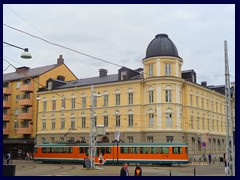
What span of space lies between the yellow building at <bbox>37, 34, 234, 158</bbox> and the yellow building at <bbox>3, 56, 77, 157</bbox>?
108 inches

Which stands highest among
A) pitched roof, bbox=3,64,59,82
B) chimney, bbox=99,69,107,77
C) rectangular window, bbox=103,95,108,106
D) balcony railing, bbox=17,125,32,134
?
pitched roof, bbox=3,64,59,82

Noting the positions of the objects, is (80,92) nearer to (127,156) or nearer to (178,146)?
(127,156)

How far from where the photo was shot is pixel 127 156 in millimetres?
40156

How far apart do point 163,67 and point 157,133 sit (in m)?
8.77

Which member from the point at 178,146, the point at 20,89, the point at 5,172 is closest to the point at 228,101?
the point at 5,172

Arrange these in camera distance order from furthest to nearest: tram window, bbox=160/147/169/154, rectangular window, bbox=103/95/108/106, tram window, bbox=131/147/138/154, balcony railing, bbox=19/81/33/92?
balcony railing, bbox=19/81/33/92 < rectangular window, bbox=103/95/108/106 < tram window, bbox=131/147/138/154 < tram window, bbox=160/147/169/154

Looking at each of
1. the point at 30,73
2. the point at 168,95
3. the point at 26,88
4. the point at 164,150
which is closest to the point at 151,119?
the point at 168,95

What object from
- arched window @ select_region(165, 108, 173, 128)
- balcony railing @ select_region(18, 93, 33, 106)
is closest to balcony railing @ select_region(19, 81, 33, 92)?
balcony railing @ select_region(18, 93, 33, 106)

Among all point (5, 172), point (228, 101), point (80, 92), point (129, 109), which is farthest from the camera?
point (80, 92)

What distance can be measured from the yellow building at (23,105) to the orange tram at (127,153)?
15.8 meters

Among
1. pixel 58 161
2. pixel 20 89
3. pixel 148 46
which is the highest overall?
pixel 148 46

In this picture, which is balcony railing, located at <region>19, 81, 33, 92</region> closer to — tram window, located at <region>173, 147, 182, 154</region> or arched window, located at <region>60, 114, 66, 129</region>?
arched window, located at <region>60, 114, 66, 129</region>

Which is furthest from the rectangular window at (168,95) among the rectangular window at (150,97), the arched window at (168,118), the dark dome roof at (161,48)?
the dark dome roof at (161,48)

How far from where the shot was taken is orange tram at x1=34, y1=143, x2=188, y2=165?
38.4 meters
